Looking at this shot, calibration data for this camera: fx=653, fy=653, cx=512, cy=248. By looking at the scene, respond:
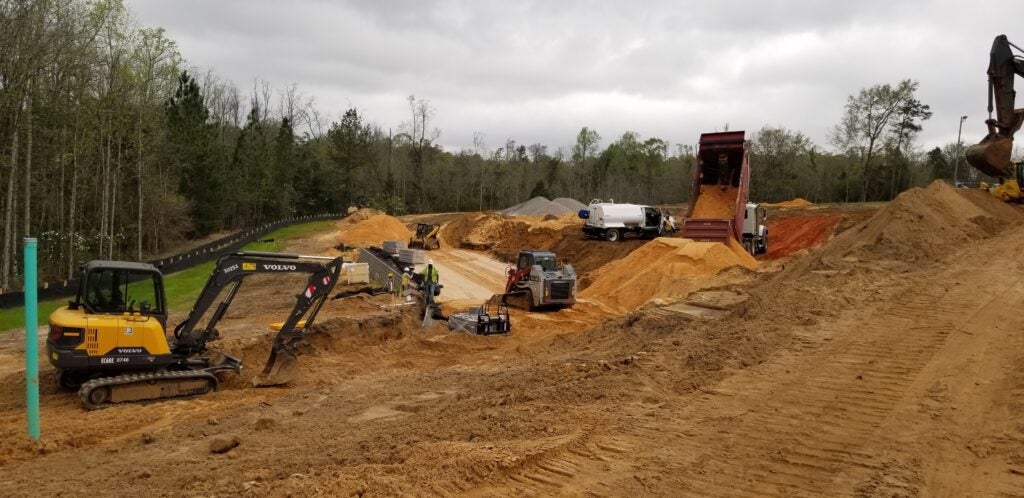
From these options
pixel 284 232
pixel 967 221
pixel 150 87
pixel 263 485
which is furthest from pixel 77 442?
pixel 284 232

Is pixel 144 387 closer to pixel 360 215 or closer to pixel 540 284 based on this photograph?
pixel 540 284

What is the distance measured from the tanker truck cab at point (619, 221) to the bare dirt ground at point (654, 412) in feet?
63.8

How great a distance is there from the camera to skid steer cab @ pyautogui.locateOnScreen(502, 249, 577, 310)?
61.0ft

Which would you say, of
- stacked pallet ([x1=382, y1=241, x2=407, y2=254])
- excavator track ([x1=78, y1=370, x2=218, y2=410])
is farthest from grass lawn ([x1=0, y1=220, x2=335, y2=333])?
excavator track ([x1=78, y1=370, x2=218, y2=410])

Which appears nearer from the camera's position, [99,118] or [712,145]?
[712,145]

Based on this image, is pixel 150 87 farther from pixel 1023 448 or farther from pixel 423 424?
pixel 1023 448

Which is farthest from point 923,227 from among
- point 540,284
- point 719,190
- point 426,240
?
point 426,240

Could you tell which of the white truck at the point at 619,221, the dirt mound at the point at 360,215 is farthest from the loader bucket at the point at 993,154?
the dirt mound at the point at 360,215

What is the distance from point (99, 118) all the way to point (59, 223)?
19.3ft

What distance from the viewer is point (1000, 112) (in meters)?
18.3

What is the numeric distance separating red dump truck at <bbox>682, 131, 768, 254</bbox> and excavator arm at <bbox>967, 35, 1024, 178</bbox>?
730 centimetres

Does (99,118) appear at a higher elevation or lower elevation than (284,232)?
higher

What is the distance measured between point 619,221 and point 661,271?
12.6 m

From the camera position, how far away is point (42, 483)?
22.0ft
